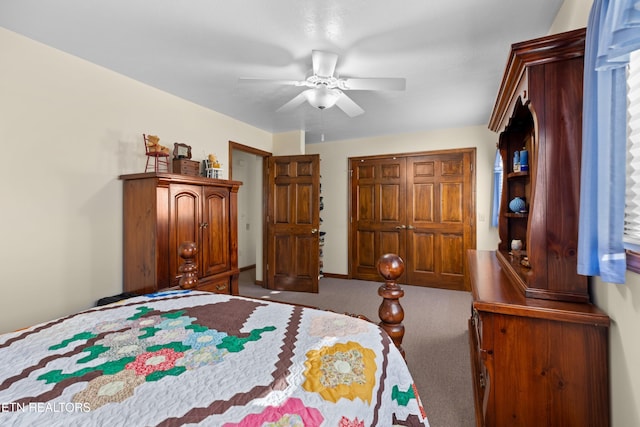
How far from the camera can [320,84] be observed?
7.65 ft

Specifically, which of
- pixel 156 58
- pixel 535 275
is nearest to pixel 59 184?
pixel 156 58

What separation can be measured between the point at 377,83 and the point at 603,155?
1489 mm

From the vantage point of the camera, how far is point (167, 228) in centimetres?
241

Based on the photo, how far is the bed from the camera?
66 centimetres

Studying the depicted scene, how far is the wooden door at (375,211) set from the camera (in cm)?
469

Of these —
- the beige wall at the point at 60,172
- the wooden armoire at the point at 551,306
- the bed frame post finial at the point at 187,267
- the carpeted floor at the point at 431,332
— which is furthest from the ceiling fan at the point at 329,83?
the carpeted floor at the point at 431,332

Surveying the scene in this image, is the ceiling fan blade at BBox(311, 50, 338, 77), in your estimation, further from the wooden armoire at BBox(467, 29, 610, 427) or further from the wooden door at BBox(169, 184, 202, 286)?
the wooden door at BBox(169, 184, 202, 286)

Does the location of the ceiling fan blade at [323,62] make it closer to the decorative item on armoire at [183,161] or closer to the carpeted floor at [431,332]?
the decorative item on armoire at [183,161]

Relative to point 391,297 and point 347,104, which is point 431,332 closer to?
point 391,297

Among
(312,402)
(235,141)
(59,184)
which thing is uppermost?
(235,141)

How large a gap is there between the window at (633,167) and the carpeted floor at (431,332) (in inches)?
52.1

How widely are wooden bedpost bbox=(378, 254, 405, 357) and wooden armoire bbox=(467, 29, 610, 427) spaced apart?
0.37 metres

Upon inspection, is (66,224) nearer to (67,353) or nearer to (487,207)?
(67,353)

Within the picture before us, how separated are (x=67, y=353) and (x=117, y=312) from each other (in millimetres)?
384
